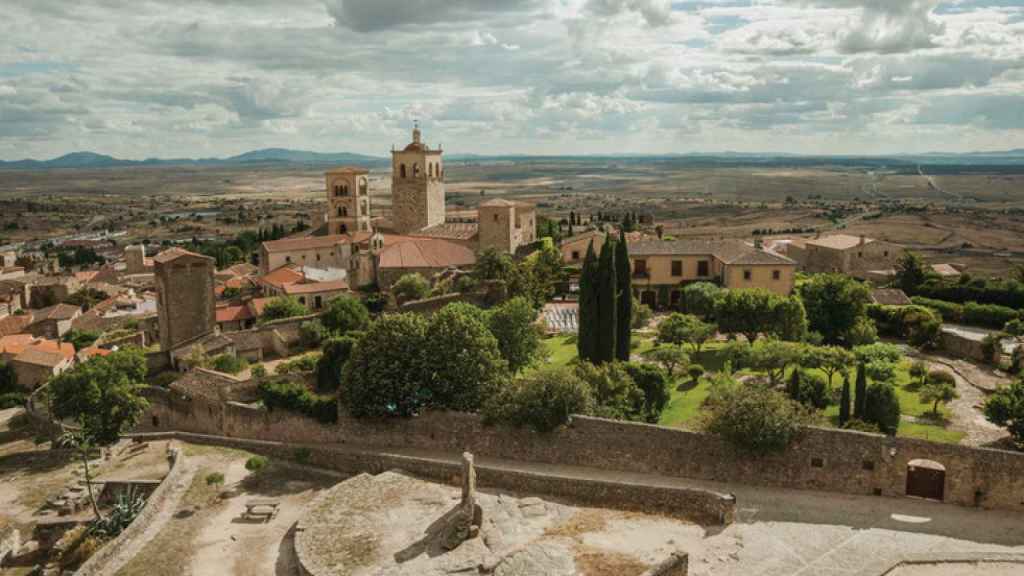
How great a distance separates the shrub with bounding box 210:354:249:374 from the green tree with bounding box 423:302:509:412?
14942 millimetres

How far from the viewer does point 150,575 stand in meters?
23.5

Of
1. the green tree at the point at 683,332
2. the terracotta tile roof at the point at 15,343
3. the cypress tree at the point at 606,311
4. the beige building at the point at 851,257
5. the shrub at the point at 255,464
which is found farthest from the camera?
the beige building at the point at 851,257

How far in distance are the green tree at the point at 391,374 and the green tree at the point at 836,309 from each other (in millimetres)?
22814

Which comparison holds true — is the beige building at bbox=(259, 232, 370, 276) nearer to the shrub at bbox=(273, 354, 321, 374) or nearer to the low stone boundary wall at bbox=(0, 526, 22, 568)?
the shrub at bbox=(273, 354, 321, 374)

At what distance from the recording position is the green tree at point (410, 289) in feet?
173

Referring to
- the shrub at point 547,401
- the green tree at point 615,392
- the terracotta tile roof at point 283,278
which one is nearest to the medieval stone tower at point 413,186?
the terracotta tile roof at point 283,278

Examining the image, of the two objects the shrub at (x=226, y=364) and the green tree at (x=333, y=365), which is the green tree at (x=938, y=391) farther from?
the shrub at (x=226, y=364)

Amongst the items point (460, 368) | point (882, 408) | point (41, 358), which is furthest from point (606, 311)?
point (41, 358)

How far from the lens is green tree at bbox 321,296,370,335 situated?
154 ft

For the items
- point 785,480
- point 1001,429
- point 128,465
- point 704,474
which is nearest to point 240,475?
point 128,465

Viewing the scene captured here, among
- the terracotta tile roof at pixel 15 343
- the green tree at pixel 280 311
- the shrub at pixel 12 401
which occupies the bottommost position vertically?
the shrub at pixel 12 401

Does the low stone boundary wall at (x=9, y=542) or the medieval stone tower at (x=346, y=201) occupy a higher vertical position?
the medieval stone tower at (x=346, y=201)

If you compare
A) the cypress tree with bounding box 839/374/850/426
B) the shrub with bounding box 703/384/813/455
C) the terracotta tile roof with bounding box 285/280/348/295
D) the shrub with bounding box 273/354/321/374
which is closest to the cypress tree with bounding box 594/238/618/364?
the shrub with bounding box 703/384/813/455

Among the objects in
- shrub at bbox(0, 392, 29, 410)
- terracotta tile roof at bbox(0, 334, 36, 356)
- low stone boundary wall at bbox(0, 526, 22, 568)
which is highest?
terracotta tile roof at bbox(0, 334, 36, 356)
